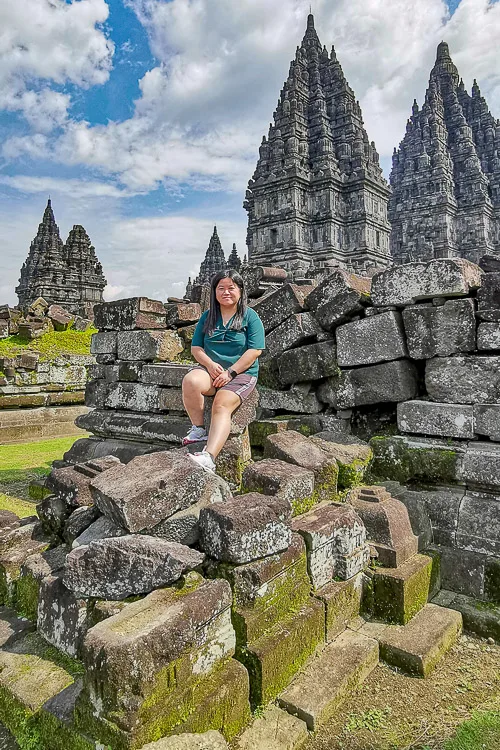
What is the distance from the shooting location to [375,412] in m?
4.69

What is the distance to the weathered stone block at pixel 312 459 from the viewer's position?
11.9 feet

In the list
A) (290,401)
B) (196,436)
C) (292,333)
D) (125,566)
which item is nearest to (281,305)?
(292,333)

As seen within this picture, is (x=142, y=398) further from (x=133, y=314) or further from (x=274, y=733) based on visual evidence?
(x=274, y=733)

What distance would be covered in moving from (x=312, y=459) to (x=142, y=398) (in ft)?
8.96

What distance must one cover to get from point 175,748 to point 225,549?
0.85 meters

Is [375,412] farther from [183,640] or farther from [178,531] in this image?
[183,640]

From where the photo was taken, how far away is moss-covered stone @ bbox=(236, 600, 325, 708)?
7.86 feet

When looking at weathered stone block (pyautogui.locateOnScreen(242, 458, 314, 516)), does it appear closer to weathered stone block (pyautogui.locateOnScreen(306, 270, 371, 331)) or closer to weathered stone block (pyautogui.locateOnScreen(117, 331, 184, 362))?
weathered stone block (pyautogui.locateOnScreen(306, 270, 371, 331))

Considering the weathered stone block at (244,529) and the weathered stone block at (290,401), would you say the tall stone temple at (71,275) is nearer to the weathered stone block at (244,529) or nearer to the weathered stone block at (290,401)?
the weathered stone block at (290,401)

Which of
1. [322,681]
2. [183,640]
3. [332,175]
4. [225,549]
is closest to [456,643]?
[322,681]

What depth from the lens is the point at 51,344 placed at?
12.6 m

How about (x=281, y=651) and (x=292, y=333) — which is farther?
(x=292, y=333)

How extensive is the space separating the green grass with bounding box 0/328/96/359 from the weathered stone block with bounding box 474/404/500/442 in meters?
9.56

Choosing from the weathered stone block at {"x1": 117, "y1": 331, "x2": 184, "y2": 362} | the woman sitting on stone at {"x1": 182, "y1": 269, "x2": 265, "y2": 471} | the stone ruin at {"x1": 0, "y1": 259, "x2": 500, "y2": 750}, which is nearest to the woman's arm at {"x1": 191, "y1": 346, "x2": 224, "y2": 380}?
the woman sitting on stone at {"x1": 182, "y1": 269, "x2": 265, "y2": 471}
